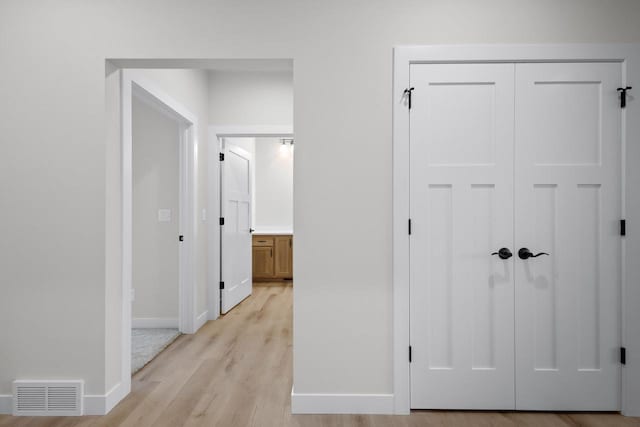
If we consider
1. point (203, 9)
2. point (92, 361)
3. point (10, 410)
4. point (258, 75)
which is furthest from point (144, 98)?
point (10, 410)

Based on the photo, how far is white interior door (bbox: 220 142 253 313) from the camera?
443 cm

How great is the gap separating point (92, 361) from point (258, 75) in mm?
3072

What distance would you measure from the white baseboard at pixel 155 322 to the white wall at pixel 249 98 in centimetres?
206

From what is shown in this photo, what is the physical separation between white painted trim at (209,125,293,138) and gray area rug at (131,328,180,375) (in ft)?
6.73

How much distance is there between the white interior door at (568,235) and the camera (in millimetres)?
2266

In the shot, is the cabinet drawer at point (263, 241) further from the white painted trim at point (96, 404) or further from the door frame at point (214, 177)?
the white painted trim at point (96, 404)

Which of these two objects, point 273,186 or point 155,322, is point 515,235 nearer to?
point 155,322

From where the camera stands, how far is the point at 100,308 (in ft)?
7.55

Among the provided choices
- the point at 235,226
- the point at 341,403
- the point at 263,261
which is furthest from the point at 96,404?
the point at 263,261

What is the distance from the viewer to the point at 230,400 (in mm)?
2449

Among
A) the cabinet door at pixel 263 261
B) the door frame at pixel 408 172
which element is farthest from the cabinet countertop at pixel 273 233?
the door frame at pixel 408 172

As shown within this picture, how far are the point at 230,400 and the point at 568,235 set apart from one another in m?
2.20

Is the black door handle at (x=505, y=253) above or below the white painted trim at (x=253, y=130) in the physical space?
below

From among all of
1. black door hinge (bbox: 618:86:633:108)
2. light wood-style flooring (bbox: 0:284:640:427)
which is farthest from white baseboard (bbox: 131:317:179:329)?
black door hinge (bbox: 618:86:633:108)
